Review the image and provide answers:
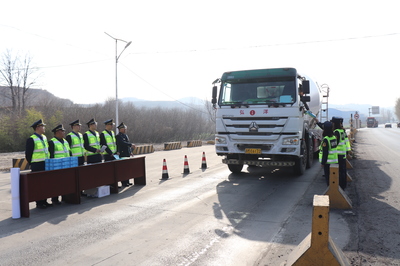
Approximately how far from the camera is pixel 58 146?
8133 mm

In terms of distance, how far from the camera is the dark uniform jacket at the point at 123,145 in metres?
10.4

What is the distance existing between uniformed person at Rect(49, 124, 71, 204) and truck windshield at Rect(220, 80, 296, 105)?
4846mm

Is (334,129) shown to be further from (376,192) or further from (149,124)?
(149,124)

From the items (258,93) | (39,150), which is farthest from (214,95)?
(39,150)

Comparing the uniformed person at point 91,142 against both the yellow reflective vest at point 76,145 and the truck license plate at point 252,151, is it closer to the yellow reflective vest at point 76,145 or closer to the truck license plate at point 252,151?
the yellow reflective vest at point 76,145

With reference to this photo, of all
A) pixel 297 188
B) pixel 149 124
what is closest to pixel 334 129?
pixel 297 188

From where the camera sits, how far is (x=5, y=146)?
98.1 ft

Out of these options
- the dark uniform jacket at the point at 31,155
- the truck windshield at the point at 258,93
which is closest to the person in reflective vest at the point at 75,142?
the dark uniform jacket at the point at 31,155

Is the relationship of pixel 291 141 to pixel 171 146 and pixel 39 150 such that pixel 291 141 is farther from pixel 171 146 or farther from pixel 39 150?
pixel 171 146

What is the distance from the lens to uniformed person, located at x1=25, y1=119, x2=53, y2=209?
297 inches

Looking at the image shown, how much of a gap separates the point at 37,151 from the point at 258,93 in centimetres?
638

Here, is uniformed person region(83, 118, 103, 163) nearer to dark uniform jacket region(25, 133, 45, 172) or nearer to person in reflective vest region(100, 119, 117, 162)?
person in reflective vest region(100, 119, 117, 162)

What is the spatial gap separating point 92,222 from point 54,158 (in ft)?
7.50

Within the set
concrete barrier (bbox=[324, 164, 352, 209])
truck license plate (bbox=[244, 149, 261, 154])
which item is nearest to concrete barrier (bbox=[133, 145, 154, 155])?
truck license plate (bbox=[244, 149, 261, 154])
